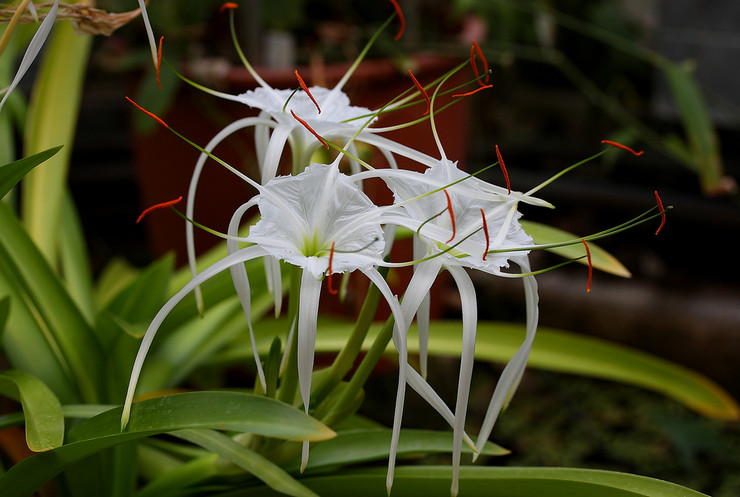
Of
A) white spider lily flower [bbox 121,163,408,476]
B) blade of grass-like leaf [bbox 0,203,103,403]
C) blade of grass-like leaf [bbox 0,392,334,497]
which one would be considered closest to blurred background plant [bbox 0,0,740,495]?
blade of grass-like leaf [bbox 0,203,103,403]

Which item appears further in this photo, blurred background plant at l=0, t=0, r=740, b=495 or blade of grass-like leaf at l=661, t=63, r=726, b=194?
blade of grass-like leaf at l=661, t=63, r=726, b=194

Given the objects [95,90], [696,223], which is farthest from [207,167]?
[696,223]

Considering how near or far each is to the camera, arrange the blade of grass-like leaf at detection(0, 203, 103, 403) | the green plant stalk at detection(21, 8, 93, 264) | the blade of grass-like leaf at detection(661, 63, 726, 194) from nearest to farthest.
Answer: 1. the blade of grass-like leaf at detection(0, 203, 103, 403)
2. the green plant stalk at detection(21, 8, 93, 264)
3. the blade of grass-like leaf at detection(661, 63, 726, 194)

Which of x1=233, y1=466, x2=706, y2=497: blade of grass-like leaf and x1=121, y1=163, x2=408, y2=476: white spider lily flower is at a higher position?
x1=121, y1=163, x2=408, y2=476: white spider lily flower

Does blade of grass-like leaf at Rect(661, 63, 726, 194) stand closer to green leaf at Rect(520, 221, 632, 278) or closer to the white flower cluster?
green leaf at Rect(520, 221, 632, 278)

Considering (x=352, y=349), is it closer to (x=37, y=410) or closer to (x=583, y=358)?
(x=37, y=410)

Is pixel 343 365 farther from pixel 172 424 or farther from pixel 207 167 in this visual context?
pixel 207 167

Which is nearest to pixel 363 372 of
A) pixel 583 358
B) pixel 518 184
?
pixel 583 358
